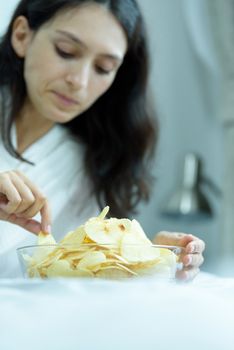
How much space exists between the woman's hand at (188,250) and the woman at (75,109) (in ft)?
0.98

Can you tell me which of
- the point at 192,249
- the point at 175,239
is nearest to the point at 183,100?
the point at 175,239

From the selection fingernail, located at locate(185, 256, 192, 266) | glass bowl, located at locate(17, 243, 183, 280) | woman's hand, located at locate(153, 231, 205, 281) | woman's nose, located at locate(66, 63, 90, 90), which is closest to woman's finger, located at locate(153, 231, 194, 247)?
woman's hand, located at locate(153, 231, 205, 281)

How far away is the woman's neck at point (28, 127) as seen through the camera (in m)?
1.41

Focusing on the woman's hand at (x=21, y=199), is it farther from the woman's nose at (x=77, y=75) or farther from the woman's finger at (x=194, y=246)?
the woman's nose at (x=77, y=75)

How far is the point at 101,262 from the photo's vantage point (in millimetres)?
633

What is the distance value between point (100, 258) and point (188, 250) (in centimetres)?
21

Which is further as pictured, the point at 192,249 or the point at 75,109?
the point at 75,109

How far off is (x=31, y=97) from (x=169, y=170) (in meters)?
1.18

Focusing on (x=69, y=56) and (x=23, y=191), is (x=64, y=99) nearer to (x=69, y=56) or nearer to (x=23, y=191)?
(x=69, y=56)

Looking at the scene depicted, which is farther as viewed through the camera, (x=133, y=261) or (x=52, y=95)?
(x=52, y=95)

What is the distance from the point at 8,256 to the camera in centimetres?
124

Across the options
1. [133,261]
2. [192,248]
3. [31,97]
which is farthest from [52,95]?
[133,261]

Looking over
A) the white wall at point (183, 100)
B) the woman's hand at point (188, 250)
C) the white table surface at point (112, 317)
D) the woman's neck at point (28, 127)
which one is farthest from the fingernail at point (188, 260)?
the white wall at point (183, 100)

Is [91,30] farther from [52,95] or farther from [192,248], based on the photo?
[192,248]
